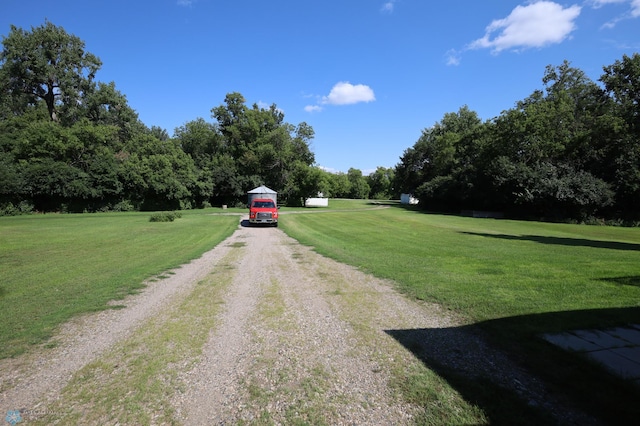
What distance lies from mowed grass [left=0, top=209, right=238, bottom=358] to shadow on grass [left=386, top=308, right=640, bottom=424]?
5635 millimetres

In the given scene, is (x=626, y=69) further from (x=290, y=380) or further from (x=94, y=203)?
Answer: (x=94, y=203)

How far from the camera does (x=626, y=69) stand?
2495 centimetres

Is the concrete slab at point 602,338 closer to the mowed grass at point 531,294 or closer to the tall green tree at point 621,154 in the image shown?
the mowed grass at point 531,294

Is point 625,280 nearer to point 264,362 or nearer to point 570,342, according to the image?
point 570,342

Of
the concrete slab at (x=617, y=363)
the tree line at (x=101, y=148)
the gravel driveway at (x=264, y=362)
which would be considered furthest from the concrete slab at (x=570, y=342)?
the tree line at (x=101, y=148)

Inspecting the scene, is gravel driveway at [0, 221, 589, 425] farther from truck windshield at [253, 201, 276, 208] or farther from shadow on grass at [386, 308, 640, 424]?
truck windshield at [253, 201, 276, 208]

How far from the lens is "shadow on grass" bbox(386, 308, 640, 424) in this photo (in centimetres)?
289

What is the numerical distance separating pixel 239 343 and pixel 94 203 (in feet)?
143

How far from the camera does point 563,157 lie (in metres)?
37.2

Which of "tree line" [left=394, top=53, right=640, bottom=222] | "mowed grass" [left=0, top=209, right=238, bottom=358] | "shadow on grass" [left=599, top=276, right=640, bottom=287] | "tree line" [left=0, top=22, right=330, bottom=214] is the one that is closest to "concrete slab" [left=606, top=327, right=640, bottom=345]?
"shadow on grass" [left=599, top=276, right=640, bottom=287]

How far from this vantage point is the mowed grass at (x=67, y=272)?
5320 millimetres

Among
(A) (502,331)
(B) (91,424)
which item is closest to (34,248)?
(B) (91,424)

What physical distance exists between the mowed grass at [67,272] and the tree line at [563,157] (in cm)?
3087

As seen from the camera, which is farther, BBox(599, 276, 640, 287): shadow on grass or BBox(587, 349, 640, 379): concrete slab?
BBox(599, 276, 640, 287): shadow on grass
